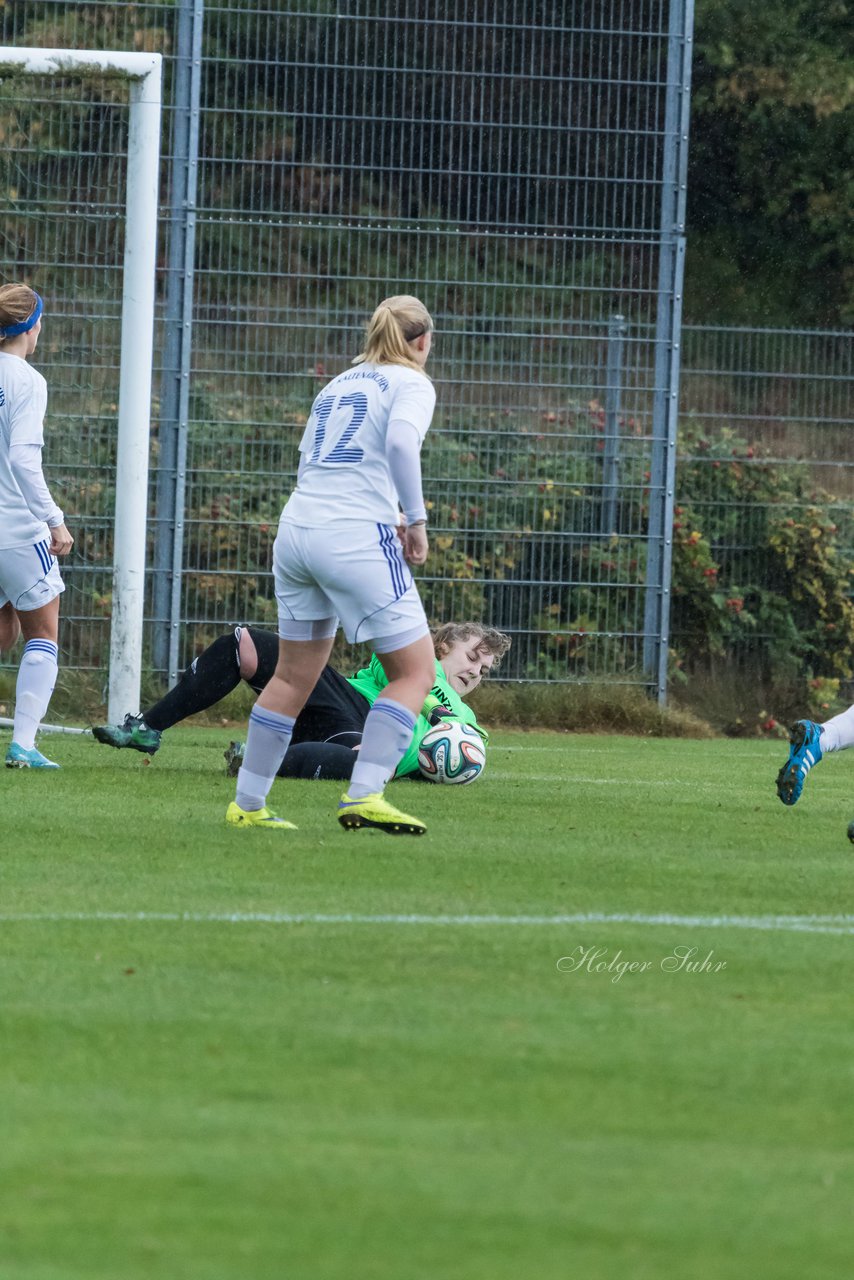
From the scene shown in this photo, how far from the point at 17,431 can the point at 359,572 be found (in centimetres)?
277

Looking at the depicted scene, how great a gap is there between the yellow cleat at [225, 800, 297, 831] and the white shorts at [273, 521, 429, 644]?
0.67 m

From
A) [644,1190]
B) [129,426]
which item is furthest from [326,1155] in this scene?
[129,426]

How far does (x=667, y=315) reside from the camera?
14062 mm

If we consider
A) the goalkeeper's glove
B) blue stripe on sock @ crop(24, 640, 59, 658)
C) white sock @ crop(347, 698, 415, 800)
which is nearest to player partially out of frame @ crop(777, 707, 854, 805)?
the goalkeeper's glove

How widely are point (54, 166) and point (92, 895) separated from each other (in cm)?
791

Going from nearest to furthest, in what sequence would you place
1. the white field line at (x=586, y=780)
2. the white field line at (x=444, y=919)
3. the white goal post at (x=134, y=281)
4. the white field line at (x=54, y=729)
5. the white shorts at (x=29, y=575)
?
the white field line at (x=444, y=919)
the white shorts at (x=29, y=575)
the white field line at (x=586, y=780)
the white goal post at (x=134, y=281)
the white field line at (x=54, y=729)

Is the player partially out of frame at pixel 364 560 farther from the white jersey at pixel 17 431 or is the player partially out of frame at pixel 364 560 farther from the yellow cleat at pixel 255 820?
the white jersey at pixel 17 431

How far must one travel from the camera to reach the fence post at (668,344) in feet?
45.9

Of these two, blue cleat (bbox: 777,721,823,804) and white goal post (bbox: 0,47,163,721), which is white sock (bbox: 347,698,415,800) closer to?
blue cleat (bbox: 777,721,823,804)

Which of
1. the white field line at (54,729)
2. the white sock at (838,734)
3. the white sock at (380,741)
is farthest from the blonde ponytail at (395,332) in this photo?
the white field line at (54,729)

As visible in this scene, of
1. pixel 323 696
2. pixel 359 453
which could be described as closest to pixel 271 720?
pixel 359 453

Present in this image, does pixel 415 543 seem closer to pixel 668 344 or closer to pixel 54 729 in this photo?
pixel 54 729

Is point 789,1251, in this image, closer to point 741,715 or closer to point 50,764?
point 50,764

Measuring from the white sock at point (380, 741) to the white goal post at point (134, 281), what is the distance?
4.59m
